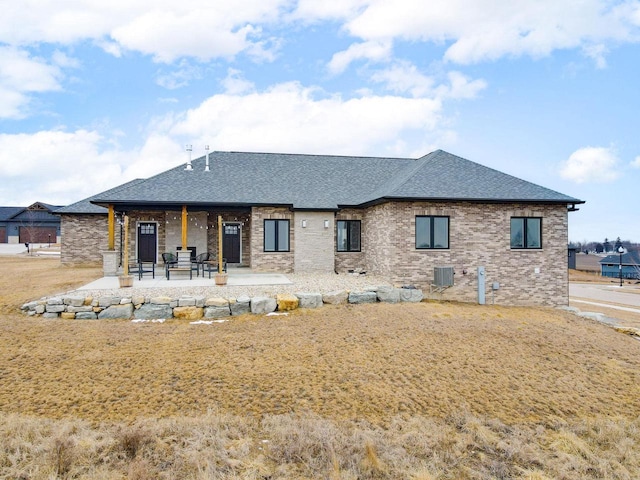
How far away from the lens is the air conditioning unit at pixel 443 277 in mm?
13672

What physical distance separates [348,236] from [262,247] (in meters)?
4.01

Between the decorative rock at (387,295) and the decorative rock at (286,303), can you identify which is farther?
the decorative rock at (387,295)

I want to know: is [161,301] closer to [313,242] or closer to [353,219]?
[313,242]

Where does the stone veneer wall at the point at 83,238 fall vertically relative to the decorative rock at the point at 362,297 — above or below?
above

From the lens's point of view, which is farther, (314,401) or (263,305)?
(263,305)

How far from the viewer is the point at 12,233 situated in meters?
49.3

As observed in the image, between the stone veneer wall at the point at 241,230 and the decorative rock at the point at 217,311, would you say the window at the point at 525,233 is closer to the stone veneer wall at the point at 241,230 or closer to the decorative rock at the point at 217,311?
the decorative rock at the point at 217,311

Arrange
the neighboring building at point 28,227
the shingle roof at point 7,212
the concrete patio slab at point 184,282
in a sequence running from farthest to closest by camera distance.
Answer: the shingle roof at point 7,212, the neighboring building at point 28,227, the concrete patio slab at point 184,282

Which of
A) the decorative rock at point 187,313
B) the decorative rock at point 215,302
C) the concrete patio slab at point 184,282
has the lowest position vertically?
the decorative rock at point 187,313

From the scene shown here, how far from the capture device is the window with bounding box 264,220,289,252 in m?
17.1

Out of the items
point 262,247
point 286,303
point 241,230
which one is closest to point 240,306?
point 286,303

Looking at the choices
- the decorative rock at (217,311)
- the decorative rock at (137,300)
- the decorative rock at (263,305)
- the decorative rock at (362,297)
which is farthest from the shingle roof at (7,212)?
the decorative rock at (362,297)

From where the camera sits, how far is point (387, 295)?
11734 millimetres

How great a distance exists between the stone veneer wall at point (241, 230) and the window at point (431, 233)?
27.9ft
